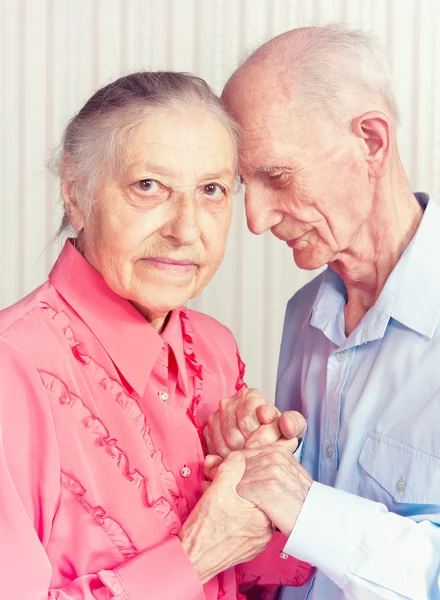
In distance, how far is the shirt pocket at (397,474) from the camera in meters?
1.71

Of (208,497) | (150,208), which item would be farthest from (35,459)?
(150,208)

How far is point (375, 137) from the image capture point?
6.25 feet

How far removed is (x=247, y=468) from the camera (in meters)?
1.75

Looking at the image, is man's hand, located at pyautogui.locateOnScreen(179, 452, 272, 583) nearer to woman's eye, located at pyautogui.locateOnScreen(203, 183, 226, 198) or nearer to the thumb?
the thumb

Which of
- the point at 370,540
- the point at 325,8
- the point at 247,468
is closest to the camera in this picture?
the point at 370,540

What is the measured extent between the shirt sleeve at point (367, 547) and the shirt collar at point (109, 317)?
0.40m

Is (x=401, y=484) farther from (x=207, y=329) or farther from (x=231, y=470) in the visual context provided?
(x=207, y=329)

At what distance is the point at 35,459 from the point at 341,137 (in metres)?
0.90

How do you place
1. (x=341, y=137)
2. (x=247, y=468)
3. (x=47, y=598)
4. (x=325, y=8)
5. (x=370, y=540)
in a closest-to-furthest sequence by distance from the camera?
(x=47, y=598), (x=370, y=540), (x=247, y=468), (x=341, y=137), (x=325, y=8)

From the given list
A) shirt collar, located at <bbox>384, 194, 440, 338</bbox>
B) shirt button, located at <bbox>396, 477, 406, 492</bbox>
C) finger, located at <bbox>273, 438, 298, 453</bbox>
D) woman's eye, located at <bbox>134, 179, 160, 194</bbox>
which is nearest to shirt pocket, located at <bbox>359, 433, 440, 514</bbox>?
shirt button, located at <bbox>396, 477, 406, 492</bbox>

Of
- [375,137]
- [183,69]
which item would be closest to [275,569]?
[375,137]

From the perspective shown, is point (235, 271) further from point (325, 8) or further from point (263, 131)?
point (263, 131)

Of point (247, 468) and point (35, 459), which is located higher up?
point (35, 459)

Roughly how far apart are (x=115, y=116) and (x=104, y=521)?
72 cm
